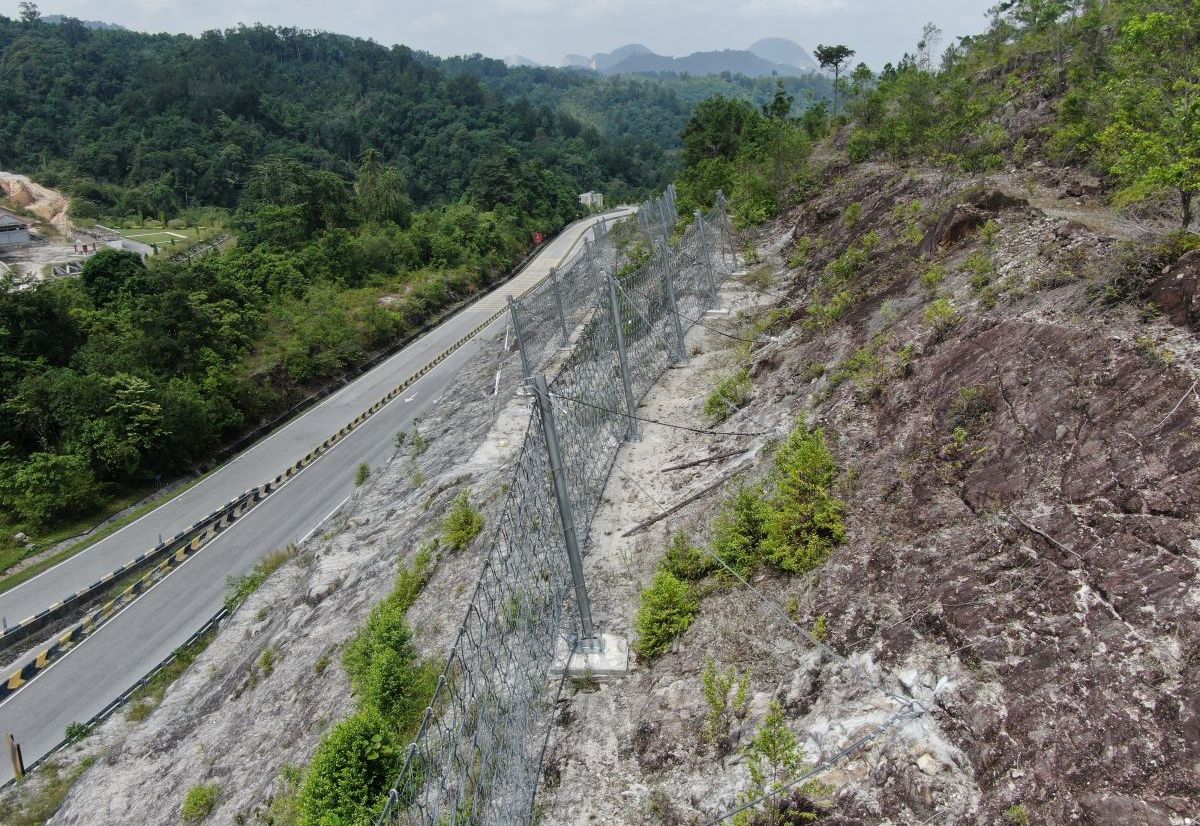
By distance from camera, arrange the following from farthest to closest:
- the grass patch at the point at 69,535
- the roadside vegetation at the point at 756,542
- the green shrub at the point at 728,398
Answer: the grass patch at the point at 69,535 < the green shrub at the point at 728,398 < the roadside vegetation at the point at 756,542

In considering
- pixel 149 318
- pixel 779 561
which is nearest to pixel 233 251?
pixel 149 318

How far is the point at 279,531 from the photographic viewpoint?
20.8 m

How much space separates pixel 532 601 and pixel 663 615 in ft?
4.35

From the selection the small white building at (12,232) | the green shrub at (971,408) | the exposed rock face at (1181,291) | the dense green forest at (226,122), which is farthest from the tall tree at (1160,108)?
the dense green forest at (226,122)

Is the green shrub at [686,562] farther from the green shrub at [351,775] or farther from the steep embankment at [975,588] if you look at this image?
the green shrub at [351,775]

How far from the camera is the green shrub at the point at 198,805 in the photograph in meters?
9.62

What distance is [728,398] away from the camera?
10945 millimetres

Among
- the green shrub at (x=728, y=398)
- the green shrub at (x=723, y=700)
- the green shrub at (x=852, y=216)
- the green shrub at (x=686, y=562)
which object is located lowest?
the green shrub at (x=723, y=700)

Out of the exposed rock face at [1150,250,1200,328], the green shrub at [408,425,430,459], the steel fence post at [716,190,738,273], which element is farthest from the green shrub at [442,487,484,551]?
the steel fence post at [716,190,738,273]

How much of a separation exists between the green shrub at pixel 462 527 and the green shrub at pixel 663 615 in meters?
4.73

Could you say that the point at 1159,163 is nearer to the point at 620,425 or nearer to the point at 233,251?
the point at 620,425

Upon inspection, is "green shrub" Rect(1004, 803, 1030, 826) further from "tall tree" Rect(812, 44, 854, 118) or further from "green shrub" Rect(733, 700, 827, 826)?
"tall tree" Rect(812, 44, 854, 118)

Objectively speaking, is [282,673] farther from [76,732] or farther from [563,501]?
[563,501]

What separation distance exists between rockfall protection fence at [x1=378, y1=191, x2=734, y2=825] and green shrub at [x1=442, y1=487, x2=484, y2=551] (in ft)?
6.01
